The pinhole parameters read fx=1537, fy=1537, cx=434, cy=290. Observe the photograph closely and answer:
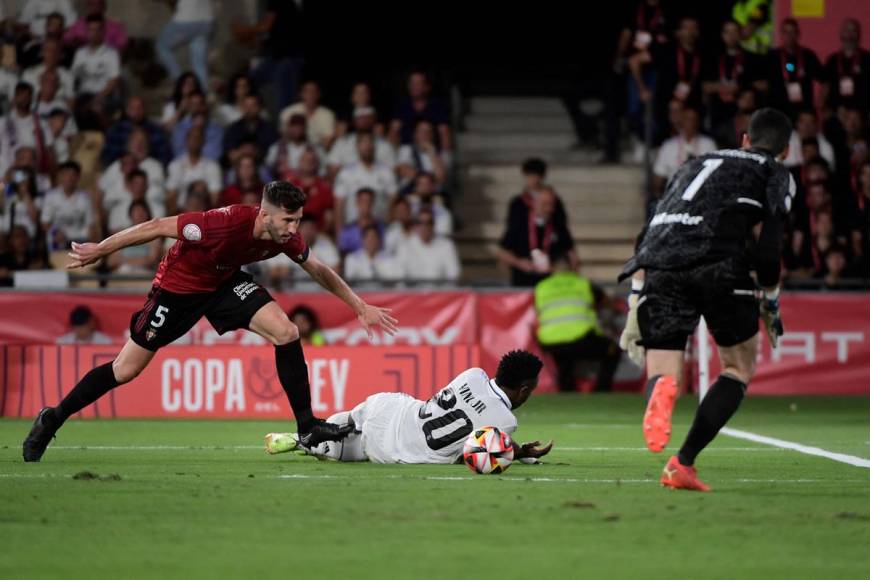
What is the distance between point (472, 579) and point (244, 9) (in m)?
18.7

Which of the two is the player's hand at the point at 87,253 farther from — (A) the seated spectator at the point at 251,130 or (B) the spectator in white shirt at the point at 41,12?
(B) the spectator in white shirt at the point at 41,12

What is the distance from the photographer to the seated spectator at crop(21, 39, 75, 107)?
20.6 metres

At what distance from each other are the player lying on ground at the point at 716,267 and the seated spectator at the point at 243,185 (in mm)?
11026

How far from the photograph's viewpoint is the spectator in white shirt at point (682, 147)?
20019 mm

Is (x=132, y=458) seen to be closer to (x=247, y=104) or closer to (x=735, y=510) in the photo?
(x=735, y=510)

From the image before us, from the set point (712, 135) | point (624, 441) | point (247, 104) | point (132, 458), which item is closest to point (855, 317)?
point (712, 135)

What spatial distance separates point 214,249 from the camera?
9.87 metres

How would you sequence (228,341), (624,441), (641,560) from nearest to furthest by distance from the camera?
(641,560), (624,441), (228,341)

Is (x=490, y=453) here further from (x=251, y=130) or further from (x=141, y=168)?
(x=251, y=130)

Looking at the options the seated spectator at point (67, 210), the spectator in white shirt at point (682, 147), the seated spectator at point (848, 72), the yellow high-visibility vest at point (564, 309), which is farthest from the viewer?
the seated spectator at point (848, 72)

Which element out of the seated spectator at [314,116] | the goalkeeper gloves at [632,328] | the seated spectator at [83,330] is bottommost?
the seated spectator at [83,330]

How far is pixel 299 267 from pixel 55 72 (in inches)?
191

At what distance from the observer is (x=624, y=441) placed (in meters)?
12.4

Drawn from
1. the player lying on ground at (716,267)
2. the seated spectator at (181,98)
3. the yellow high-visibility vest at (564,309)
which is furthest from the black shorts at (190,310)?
the seated spectator at (181,98)
